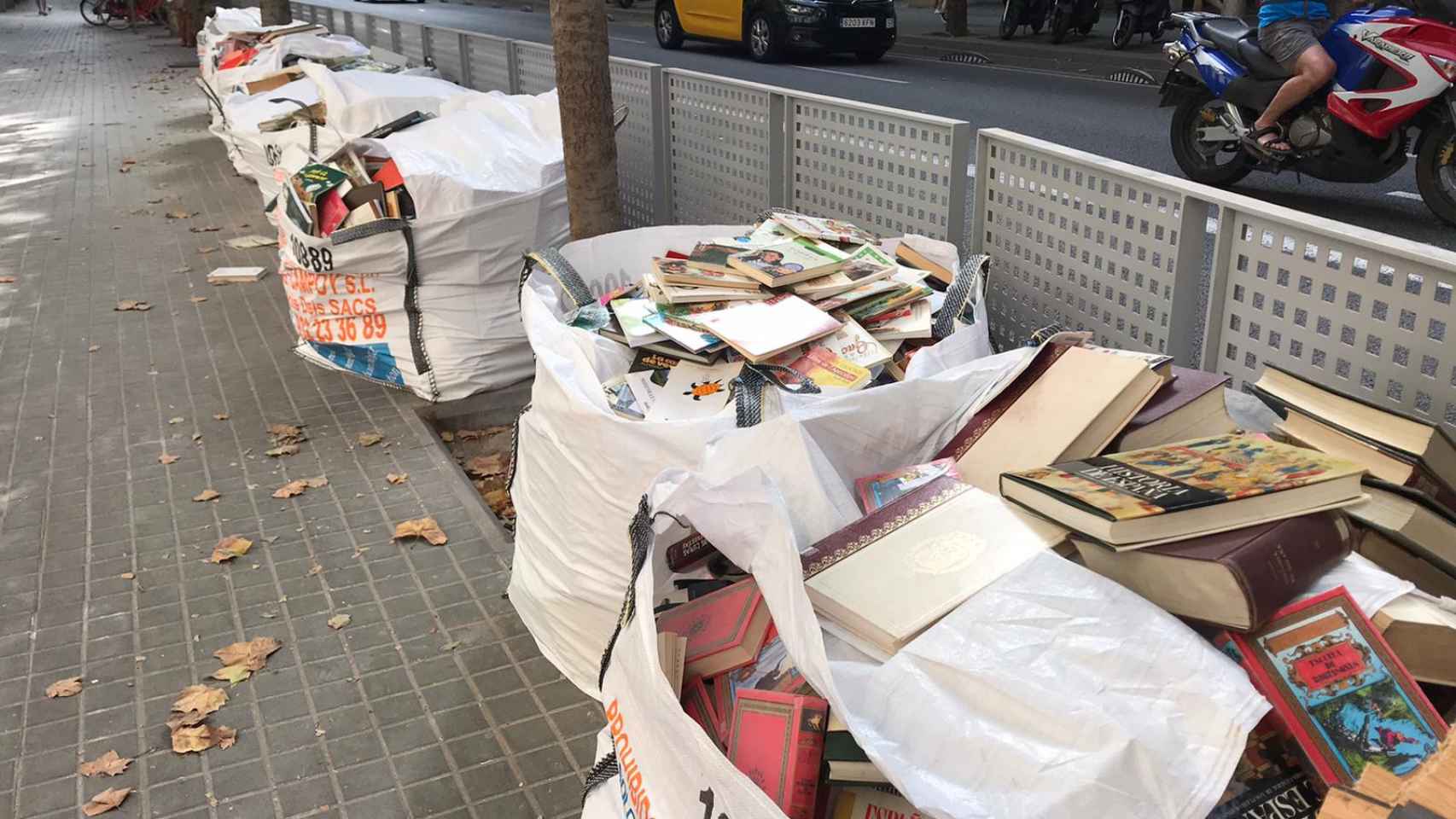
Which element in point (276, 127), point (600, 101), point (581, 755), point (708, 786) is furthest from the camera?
point (276, 127)

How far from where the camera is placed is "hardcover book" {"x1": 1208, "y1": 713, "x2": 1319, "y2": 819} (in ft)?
5.43

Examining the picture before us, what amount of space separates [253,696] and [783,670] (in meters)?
1.92

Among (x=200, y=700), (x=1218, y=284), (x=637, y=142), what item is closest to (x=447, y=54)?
(x=637, y=142)

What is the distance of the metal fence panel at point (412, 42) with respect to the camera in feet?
32.7

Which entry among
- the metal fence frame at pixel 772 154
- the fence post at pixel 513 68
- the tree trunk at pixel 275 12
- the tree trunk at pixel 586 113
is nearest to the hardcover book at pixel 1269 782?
the metal fence frame at pixel 772 154

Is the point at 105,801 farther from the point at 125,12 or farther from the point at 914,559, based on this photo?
the point at 125,12

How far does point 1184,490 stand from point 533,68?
20.3ft

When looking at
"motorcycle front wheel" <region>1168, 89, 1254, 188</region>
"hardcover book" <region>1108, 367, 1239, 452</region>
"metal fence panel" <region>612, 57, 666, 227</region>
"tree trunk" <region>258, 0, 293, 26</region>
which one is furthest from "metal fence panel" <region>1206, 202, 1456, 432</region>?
"tree trunk" <region>258, 0, 293, 26</region>

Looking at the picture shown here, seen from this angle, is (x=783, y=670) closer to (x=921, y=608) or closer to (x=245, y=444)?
(x=921, y=608)

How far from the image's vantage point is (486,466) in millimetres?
4918

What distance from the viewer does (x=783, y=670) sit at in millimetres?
1953

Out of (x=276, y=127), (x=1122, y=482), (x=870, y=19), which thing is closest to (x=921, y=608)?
(x=1122, y=482)

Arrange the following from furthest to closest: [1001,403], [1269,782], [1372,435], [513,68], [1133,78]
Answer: [1133,78], [513,68], [1001,403], [1372,435], [1269,782]

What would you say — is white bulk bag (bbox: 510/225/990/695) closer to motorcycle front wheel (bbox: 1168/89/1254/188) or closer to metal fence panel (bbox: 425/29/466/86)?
motorcycle front wheel (bbox: 1168/89/1254/188)
